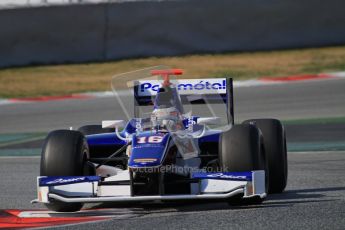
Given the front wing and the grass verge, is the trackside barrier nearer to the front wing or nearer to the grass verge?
the grass verge

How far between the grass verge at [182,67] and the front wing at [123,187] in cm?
1234

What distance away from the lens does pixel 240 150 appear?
354 inches

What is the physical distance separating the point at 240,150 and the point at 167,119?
99 cm

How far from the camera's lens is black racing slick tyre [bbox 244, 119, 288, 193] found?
10.1 meters

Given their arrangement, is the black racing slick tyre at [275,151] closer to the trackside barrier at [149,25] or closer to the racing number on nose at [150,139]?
the racing number on nose at [150,139]

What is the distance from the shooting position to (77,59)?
22.7 m

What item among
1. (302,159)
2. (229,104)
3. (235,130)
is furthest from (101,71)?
(235,130)

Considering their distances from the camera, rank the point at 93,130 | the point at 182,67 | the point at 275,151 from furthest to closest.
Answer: the point at 182,67 → the point at 93,130 → the point at 275,151

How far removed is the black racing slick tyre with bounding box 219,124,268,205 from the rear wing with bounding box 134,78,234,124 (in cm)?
150

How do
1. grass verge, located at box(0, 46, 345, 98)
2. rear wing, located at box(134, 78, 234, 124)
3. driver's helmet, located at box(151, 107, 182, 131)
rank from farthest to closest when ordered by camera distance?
grass verge, located at box(0, 46, 345, 98) < rear wing, located at box(134, 78, 234, 124) < driver's helmet, located at box(151, 107, 182, 131)

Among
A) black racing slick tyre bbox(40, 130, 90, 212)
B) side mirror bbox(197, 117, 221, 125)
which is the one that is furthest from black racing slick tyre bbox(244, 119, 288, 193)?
black racing slick tyre bbox(40, 130, 90, 212)

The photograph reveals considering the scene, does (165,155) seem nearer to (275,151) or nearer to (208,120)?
(208,120)

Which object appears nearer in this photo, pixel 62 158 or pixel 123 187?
pixel 123 187

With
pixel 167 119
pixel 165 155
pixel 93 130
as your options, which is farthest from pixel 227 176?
pixel 93 130
